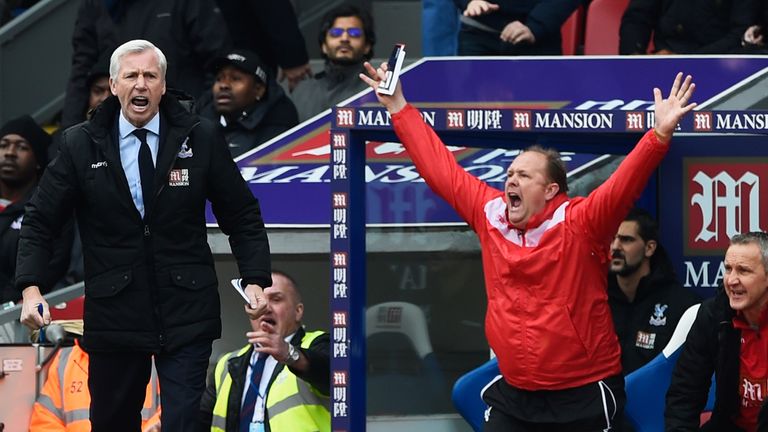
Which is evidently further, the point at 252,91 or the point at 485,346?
the point at 252,91

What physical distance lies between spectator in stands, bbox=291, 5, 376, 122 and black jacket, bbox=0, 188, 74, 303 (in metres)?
1.57

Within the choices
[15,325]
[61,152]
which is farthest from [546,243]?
[15,325]

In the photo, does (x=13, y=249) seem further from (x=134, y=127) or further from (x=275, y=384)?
(x=134, y=127)

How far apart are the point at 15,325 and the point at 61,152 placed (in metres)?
2.46

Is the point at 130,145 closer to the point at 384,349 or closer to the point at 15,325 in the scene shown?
the point at 384,349

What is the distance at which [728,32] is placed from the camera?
903 cm

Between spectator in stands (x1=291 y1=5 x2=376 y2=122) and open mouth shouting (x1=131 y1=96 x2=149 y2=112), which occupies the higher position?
spectator in stands (x1=291 y1=5 x2=376 y2=122)

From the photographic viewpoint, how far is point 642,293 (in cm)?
748

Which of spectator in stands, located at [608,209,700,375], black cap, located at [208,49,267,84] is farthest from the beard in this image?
black cap, located at [208,49,267,84]

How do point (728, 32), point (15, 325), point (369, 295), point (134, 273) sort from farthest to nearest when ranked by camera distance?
point (728, 32) → point (15, 325) → point (369, 295) → point (134, 273)

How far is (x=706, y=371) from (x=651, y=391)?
63 centimetres

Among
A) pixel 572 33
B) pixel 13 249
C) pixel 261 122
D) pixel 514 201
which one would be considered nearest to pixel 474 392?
pixel 514 201

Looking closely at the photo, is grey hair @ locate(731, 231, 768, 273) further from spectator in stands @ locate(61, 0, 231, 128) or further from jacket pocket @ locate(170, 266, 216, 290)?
spectator in stands @ locate(61, 0, 231, 128)

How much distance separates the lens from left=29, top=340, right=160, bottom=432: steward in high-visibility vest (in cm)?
775
